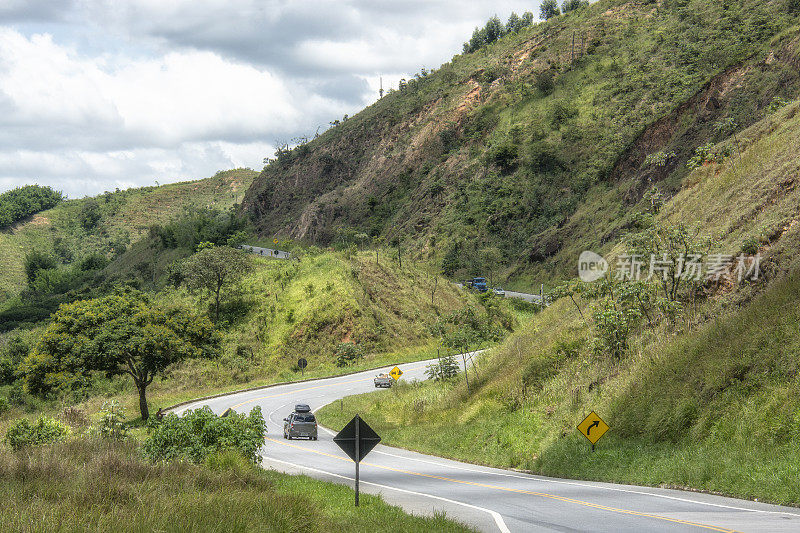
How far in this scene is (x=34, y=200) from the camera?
170 m

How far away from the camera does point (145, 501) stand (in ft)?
28.5

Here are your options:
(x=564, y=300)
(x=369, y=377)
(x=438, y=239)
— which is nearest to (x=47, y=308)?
(x=438, y=239)

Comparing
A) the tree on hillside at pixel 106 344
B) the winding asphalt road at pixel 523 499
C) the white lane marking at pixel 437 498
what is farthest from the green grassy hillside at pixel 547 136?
the white lane marking at pixel 437 498

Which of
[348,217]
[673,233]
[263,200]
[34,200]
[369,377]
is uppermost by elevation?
[34,200]

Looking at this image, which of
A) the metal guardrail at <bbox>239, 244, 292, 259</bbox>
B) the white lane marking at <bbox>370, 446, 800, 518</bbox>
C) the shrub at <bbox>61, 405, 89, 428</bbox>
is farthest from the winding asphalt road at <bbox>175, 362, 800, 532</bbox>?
the metal guardrail at <bbox>239, 244, 292, 259</bbox>

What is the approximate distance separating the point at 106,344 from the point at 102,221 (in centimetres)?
13979

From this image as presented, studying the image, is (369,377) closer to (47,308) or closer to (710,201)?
(710,201)

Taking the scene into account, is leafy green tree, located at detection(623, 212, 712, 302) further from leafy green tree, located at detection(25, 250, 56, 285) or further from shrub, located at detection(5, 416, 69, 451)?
leafy green tree, located at detection(25, 250, 56, 285)

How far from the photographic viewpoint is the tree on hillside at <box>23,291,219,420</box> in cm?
3522

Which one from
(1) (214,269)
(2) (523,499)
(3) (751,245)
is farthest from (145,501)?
(1) (214,269)

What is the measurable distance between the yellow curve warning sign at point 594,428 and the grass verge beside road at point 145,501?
791 centimetres

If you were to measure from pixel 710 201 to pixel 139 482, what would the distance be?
2871cm

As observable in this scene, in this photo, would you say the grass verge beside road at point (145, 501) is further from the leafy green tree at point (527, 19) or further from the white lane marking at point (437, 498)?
the leafy green tree at point (527, 19)

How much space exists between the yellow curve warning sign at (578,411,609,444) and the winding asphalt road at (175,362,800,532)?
1.42 metres
